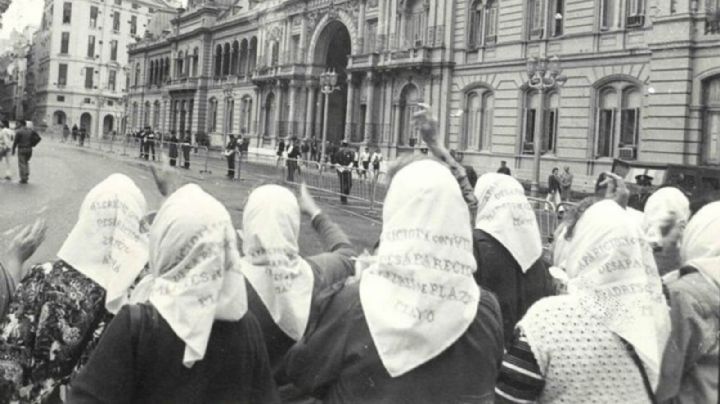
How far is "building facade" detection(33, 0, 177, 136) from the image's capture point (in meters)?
78.1

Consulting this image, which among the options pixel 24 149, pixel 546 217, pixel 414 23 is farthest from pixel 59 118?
pixel 546 217

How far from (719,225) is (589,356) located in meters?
0.97

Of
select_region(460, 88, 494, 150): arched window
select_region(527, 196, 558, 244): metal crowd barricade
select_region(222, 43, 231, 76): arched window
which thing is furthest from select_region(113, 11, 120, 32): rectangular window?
select_region(527, 196, 558, 244): metal crowd barricade

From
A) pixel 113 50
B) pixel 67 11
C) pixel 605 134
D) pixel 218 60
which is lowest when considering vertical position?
pixel 605 134

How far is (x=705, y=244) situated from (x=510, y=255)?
1.08 m

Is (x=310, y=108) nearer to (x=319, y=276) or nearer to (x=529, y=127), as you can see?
(x=529, y=127)

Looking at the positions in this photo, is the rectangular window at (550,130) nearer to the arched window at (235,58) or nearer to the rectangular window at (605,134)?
the rectangular window at (605,134)

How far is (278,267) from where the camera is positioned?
3121mm

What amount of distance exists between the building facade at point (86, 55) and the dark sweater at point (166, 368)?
78120mm

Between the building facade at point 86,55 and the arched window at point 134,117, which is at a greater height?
the building facade at point 86,55

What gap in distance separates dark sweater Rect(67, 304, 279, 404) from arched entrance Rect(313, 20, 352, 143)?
136 ft

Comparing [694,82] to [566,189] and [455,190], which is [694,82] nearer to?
[566,189]

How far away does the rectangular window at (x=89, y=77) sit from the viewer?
83125mm

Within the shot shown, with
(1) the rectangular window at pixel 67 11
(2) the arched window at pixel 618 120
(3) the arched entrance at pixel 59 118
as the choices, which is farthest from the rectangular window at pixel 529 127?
(3) the arched entrance at pixel 59 118
